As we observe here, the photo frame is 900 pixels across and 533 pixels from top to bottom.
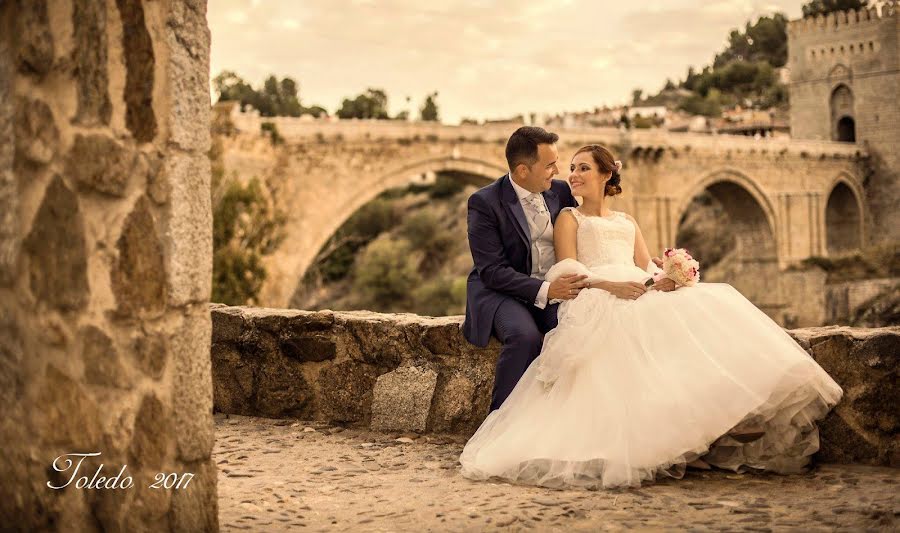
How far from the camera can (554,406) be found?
343 cm

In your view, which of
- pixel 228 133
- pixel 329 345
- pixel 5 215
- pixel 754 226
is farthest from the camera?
pixel 754 226

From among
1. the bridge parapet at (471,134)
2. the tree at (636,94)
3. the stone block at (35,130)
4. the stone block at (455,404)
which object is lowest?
the stone block at (455,404)

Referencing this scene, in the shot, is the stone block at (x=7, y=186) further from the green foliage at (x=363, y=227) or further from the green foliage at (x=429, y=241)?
the green foliage at (x=363, y=227)

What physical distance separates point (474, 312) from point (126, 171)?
1.88 meters

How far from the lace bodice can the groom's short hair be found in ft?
1.08

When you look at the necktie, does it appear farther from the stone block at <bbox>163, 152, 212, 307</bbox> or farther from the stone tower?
the stone tower

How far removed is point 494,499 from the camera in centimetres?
302

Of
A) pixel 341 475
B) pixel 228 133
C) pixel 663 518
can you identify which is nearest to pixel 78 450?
pixel 341 475

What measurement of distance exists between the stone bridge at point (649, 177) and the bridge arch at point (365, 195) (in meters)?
0.03

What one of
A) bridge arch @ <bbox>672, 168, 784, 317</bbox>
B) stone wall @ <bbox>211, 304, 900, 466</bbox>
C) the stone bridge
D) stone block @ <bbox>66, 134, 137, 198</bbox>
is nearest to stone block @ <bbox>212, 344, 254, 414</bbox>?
stone wall @ <bbox>211, 304, 900, 466</bbox>

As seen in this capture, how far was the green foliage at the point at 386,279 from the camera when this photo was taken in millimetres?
36156

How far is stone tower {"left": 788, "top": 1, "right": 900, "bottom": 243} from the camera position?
37156 millimetres

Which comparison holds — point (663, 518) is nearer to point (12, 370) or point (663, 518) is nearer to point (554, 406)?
point (554, 406)

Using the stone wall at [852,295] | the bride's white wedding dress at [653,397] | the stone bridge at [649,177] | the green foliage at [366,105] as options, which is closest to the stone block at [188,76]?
the bride's white wedding dress at [653,397]
